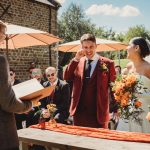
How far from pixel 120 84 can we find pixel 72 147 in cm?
88

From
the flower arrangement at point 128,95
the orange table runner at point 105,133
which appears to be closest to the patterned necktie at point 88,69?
the orange table runner at point 105,133

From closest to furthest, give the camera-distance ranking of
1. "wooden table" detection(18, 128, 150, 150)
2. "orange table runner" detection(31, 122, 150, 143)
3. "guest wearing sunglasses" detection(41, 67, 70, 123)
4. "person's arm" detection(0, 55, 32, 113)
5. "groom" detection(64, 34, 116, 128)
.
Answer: "person's arm" detection(0, 55, 32, 113) < "wooden table" detection(18, 128, 150, 150) < "orange table runner" detection(31, 122, 150, 143) < "groom" detection(64, 34, 116, 128) < "guest wearing sunglasses" detection(41, 67, 70, 123)

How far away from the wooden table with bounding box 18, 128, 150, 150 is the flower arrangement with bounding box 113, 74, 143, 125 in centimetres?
41

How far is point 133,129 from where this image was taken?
4133mm

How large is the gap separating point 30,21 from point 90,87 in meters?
11.8

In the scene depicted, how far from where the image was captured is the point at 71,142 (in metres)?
3.62

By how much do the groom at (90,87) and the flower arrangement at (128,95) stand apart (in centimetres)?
107

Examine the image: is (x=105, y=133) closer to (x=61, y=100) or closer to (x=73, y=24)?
(x=61, y=100)

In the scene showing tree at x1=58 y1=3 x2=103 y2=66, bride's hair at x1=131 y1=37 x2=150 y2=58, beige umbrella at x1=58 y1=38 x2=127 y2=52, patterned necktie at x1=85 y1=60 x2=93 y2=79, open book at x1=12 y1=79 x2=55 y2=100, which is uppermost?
tree at x1=58 y1=3 x2=103 y2=66

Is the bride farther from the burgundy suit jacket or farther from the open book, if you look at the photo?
the open book

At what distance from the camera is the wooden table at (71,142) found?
339cm

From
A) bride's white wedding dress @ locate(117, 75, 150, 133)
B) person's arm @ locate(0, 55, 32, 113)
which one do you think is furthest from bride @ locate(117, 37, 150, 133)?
person's arm @ locate(0, 55, 32, 113)

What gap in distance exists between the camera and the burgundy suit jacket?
4973 millimetres

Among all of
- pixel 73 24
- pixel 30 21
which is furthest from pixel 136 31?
pixel 30 21
